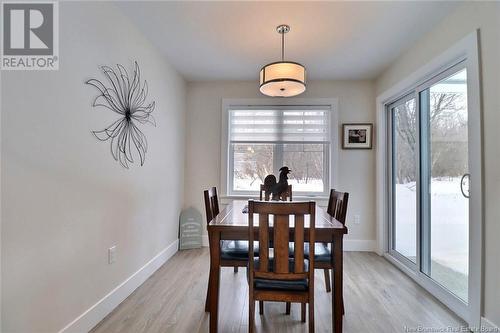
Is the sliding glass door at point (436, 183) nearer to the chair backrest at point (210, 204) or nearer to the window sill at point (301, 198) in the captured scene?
the window sill at point (301, 198)

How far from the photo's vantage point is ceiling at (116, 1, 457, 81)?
208cm

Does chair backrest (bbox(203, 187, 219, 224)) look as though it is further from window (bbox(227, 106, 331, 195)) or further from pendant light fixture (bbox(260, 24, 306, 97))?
window (bbox(227, 106, 331, 195))

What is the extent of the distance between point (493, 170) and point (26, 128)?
2781 millimetres

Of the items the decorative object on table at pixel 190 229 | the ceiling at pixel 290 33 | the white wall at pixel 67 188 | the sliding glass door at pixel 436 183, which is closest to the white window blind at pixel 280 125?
the ceiling at pixel 290 33

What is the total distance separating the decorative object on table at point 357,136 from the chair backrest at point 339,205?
1493 millimetres

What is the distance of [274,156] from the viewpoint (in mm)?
3809

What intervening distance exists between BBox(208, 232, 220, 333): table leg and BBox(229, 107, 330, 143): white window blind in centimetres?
230

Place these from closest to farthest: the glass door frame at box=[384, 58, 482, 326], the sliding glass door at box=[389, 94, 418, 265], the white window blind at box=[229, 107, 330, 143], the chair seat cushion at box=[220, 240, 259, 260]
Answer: the glass door frame at box=[384, 58, 482, 326] < the chair seat cushion at box=[220, 240, 259, 260] < the sliding glass door at box=[389, 94, 418, 265] < the white window blind at box=[229, 107, 330, 143]

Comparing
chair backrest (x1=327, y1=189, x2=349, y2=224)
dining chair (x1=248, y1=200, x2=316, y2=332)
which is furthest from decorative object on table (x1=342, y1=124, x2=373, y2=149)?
dining chair (x1=248, y1=200, x2=316, y2=332)

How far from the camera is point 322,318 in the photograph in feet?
6.47

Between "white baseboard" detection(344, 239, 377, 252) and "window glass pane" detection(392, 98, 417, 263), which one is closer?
"window glass pane" detection(392, 98, 417, 263)

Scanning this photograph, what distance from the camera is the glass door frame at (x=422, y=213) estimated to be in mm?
1834

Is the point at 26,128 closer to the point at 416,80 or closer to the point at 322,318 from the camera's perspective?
the point at 322,318

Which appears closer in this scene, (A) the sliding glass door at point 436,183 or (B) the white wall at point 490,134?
(B) the white wall at point 490,134
